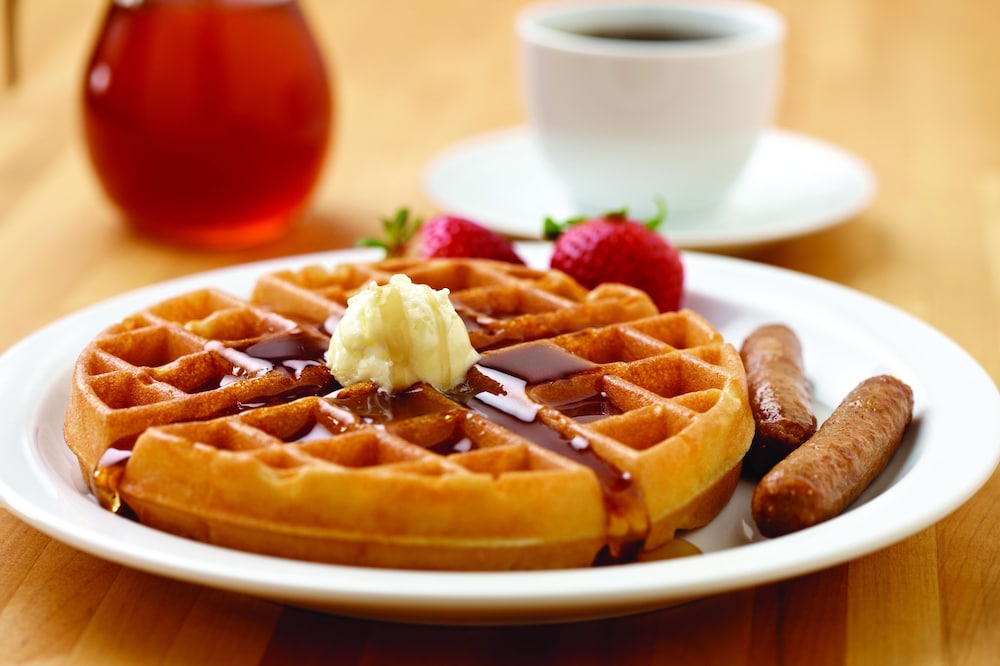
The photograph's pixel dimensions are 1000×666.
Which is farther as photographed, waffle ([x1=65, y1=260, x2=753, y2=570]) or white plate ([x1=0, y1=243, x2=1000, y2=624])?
waffle ([x1=65, y1=260, x2=753, y2=570])

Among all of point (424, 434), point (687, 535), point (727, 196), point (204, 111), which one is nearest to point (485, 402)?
point (424, 434)

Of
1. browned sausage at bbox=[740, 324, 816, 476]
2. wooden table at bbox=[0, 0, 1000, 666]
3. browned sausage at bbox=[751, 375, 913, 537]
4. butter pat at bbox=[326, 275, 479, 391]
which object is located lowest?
wooden table at bbox=[0, 0, 1000, 666]

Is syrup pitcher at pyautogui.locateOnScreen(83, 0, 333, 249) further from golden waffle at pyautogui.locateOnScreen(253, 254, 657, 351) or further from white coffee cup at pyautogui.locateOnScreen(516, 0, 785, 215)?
golden waffle at pyautogui.locateOnScreen(253, 254, 657, 351)

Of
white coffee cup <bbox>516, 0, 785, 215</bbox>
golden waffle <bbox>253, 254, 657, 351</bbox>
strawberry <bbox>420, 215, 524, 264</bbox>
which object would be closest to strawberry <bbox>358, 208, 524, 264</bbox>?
strawberry <bbox>420, 215, 524, 264</bbox>

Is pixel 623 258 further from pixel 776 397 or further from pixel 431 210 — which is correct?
pixel 431 210

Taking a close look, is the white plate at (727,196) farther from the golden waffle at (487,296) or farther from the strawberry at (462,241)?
the golden waffle at (487,296)

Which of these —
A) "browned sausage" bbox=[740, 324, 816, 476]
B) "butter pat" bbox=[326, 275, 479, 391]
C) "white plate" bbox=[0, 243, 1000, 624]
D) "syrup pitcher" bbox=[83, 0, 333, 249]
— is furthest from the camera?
"syrup pitcher" bbox=[83, 0, 333, 249]
